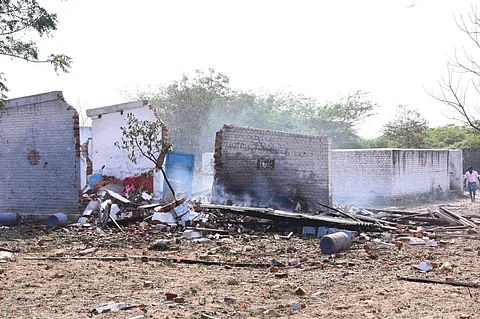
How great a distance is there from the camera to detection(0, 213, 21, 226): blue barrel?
11.1 metres

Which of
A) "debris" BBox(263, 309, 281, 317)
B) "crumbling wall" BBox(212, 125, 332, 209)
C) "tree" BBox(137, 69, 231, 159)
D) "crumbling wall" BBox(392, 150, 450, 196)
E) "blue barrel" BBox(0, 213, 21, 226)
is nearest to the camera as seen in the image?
"debris" BBox(263, 309, 281, 317)

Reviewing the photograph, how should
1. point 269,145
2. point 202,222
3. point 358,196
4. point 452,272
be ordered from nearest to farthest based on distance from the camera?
point 452,272, point 202,222, point 269,145, point 358,196

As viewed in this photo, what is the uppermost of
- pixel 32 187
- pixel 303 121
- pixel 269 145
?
pixel 303 121

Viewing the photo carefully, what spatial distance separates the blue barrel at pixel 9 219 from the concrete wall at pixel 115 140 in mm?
4286

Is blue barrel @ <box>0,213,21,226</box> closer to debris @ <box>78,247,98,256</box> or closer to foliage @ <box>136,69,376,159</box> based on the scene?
debris @ <box>78,247,98,256</box>

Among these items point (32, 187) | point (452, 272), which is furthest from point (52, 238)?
point (452, 272)

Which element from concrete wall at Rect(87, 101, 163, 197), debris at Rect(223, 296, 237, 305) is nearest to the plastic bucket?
debris at Rect(223, 296, 237, 305)

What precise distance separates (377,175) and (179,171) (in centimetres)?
862

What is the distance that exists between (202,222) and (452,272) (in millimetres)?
5614

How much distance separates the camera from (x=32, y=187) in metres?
12.0

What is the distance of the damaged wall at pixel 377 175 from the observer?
1900 cm

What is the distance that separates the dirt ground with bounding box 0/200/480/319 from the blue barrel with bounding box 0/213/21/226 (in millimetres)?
2166

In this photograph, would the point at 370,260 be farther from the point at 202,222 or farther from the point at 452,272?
the point at 202,222

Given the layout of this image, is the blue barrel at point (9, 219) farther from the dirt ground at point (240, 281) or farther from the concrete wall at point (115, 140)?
the concrete wall at point (115, 140)
